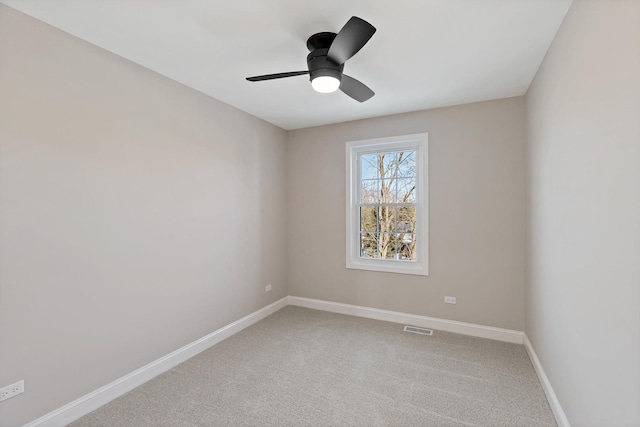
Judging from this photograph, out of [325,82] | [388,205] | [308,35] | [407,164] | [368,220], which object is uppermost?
[308,35]

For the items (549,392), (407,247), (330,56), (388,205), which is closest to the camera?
(330,56)

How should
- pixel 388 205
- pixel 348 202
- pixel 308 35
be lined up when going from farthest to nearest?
1. pixel 348 202
2. pixel 388 205
3. pixel 308 35

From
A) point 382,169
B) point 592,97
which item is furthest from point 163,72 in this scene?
point 592,97

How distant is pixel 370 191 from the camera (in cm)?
403

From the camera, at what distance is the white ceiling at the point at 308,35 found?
1738 millimetres

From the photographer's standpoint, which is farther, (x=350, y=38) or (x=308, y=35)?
(x=308, y=35)

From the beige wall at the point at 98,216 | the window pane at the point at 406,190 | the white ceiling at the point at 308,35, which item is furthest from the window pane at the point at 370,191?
the beige wall at the point at 98,216

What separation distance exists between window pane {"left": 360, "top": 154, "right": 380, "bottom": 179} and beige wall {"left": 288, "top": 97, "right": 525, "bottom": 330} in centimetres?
29

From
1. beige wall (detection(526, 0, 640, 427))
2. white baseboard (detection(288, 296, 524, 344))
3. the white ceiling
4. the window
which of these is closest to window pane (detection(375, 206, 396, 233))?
the window

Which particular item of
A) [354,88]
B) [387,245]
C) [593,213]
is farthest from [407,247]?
[593,213]

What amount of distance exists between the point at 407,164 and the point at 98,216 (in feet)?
10.7

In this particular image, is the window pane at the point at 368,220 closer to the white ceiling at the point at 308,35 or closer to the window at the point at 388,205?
the window at the point at 388,205

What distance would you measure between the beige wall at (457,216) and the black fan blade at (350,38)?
2.00 meters

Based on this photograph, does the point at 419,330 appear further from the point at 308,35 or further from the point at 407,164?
the point at 308,35
